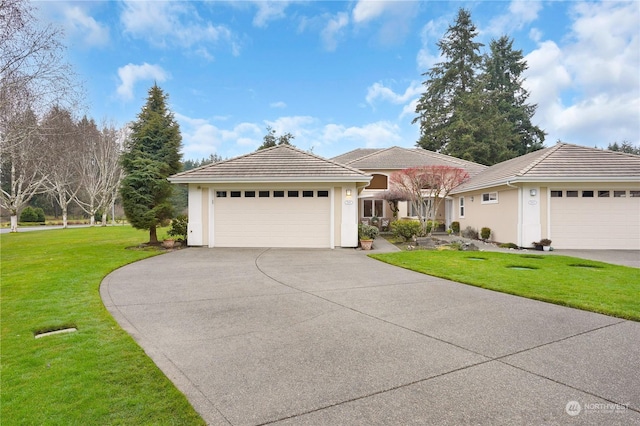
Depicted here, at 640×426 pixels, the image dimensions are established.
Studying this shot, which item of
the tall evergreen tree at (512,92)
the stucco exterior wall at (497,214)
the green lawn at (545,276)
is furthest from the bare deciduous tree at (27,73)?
the tall evergreen tree at (512,92)

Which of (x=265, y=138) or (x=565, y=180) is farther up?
(x=265, y=138)

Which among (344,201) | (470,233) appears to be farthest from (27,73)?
(470,233)

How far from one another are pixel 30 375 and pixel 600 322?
22.9ft

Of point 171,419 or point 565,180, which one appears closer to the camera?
point 171,419

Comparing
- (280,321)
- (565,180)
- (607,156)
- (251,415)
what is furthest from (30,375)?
(607,156)

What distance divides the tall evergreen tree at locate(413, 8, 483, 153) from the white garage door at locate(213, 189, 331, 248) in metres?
28.7

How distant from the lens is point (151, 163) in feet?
43.0

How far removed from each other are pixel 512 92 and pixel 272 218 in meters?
39.5

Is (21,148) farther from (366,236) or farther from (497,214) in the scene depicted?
(497,214)

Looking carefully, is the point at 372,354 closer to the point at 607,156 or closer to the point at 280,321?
the point at 280,321

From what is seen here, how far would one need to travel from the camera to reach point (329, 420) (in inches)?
93.2

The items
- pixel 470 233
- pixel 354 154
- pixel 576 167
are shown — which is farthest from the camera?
pixel 354 154

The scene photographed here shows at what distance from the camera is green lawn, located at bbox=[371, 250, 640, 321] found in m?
5.48

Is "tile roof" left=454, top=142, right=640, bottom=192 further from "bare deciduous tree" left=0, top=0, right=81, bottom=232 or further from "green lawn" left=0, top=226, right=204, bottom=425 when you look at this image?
"bare deciduous tree" left=0, top=0, right=81, bottom=232
